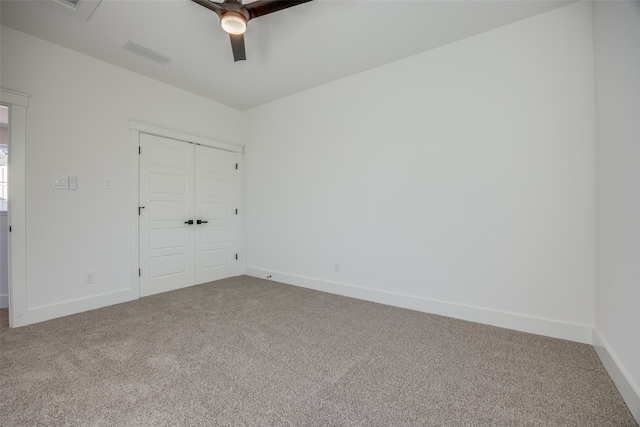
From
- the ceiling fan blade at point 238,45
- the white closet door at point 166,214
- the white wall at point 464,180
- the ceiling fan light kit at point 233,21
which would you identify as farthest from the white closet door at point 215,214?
the ceiling fan light kit at point 233,21

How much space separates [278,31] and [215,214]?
281 cm

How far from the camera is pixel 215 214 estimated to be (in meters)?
4.38

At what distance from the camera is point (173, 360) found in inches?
78.0

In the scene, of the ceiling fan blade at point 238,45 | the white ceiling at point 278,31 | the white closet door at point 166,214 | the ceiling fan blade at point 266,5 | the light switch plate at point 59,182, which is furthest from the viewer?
the white closet door at point 166,214

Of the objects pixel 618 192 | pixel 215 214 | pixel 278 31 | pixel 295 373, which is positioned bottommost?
pixel 295 373

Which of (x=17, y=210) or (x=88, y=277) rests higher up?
(x=17, y=210)

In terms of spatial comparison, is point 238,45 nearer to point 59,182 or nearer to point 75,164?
point 75,164

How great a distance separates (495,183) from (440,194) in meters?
0.50

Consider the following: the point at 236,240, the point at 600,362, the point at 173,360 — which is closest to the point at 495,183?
the point at 600,362

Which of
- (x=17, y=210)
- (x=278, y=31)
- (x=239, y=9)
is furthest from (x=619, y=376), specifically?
Answer: (x=17, y=210)

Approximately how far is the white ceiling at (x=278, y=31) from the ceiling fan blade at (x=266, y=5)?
1.19 ft

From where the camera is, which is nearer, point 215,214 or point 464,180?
point 464,180

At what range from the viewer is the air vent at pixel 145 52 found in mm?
2857

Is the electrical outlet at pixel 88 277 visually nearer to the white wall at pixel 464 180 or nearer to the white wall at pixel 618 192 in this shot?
the white wall at pixel 464 180
